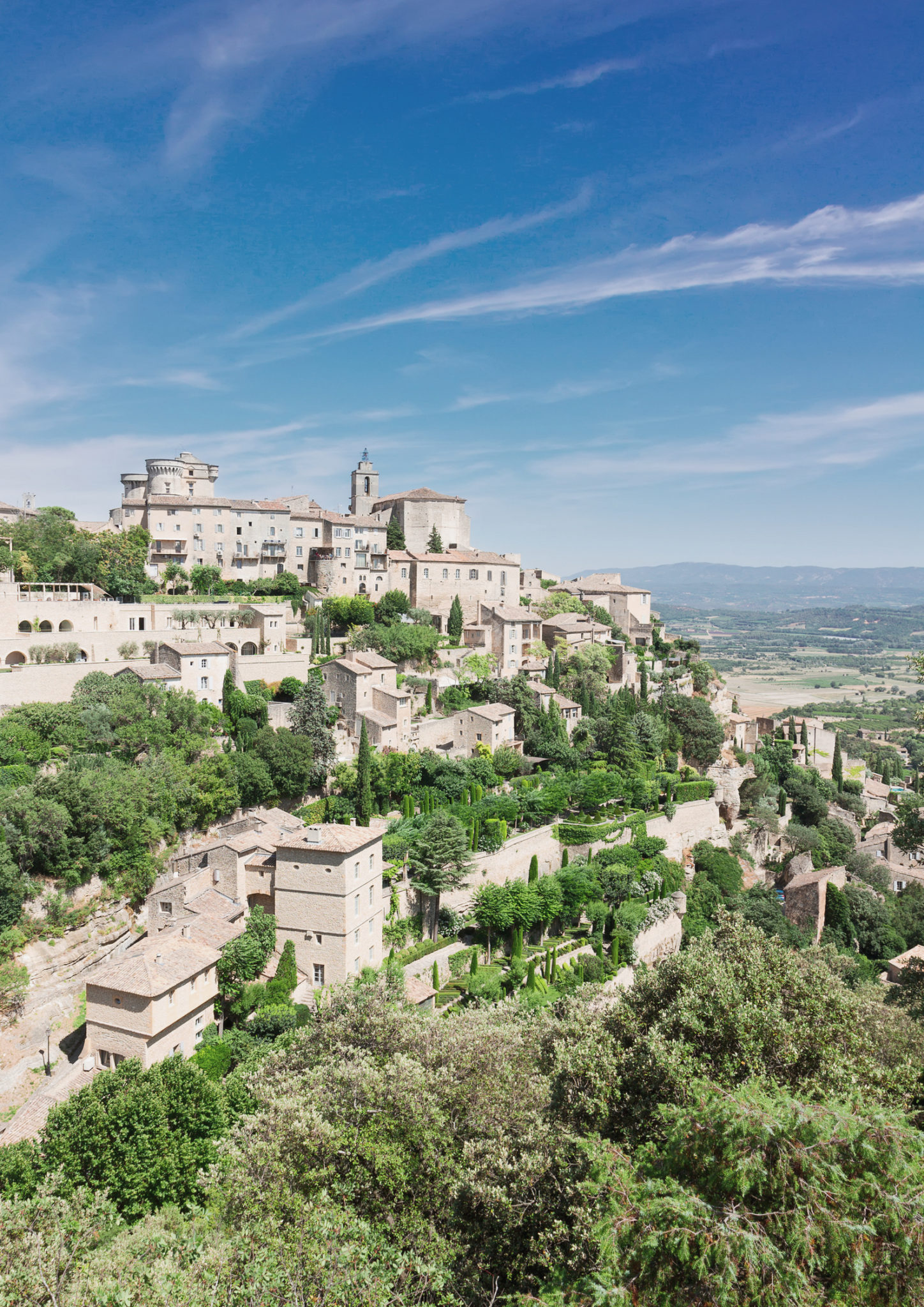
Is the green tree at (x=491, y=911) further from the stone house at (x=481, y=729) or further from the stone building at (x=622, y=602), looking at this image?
the stone building at (x=622, y=602)

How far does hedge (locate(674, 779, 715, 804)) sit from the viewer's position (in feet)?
160

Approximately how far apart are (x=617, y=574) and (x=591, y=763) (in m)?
47.7

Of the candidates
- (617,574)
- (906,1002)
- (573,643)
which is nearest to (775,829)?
(573,643)

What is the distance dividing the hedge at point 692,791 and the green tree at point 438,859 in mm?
19678

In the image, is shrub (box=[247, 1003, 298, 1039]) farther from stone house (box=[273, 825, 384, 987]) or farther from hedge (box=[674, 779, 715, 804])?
hedge (box=[674, 779, 715, 804])

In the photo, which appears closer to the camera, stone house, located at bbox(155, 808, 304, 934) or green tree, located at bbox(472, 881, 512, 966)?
stone house, located at bbox(155, 808, 304, 934)

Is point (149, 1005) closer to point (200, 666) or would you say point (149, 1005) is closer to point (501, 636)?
point (200, 666)

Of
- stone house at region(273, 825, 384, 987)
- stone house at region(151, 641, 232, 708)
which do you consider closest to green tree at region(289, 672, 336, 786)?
stone house at region(151, 641, 232, 708)

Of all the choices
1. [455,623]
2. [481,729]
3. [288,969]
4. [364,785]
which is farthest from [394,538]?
[288,969]

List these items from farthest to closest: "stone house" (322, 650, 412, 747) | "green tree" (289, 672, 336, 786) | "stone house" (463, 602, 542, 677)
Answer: "stone house" (463, 602, 542, 677) → "stone house" (322, 650, 412, 747) → "green tree" (289, 672, 336, 786)

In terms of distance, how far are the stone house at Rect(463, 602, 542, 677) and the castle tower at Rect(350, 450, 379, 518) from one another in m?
21.7

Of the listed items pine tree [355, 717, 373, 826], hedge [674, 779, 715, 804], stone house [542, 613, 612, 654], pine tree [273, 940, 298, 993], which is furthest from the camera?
stone house [542, 613, 612, 654]

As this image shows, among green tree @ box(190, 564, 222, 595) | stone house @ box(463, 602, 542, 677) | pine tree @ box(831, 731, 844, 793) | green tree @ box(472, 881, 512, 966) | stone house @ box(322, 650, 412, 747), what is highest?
green tree @ box(190, 564, 222, 595)

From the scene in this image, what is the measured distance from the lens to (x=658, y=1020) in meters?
14.5
